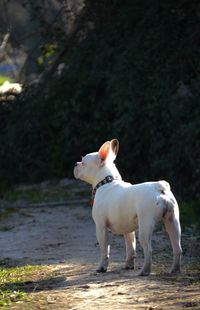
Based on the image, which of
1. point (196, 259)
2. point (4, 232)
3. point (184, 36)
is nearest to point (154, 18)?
point (184, 36)

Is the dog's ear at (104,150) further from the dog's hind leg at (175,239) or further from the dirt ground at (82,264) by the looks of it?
the dog's hind leg at (175,239)

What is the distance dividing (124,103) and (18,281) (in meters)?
8.63

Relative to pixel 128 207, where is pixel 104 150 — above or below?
above

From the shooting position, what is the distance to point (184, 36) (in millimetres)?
17516

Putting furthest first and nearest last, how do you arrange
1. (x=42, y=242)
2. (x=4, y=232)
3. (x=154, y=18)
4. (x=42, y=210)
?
(x=154, y=18) < (x=42, y=210) < (x=4, y=232) < (x=42, y=242)

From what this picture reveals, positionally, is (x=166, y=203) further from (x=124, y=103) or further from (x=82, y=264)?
(x=124, y=103)

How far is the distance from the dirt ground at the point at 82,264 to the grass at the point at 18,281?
0.23ft

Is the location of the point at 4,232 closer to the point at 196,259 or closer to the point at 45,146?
the point at 196,259

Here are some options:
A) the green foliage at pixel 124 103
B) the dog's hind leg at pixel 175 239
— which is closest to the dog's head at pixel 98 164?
the dog's hind leg at pixel 175 239

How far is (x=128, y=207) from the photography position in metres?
9.72

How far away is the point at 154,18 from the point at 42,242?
6.37 m

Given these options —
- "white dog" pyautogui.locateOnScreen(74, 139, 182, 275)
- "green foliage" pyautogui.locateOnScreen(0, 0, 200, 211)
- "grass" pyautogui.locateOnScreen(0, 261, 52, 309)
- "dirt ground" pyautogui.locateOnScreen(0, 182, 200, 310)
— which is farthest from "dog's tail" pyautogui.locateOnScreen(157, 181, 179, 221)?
"green foliage" pyautogui.locateOnScreen(0, 0, 200, 211)

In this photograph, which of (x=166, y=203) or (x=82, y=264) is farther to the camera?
(x=82, y=264)

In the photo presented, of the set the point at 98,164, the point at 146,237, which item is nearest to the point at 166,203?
the point at 146,237
